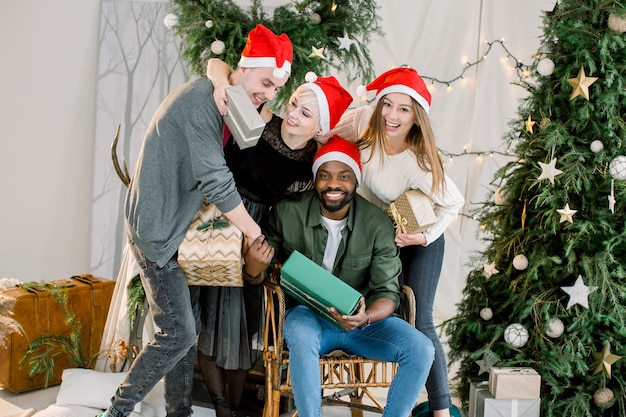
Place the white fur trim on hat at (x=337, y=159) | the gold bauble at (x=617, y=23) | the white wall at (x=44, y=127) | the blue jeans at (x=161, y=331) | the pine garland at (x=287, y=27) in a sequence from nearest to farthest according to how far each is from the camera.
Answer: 1. the blue jeans at (x=161, y=331)
2. the white fur trim on hat at (x=337, y=159)
3. the gold bauble at (x=617, y=23)
4. the pine garland at (x=287, y=27)
5. the white wall at (x=44, y=127)

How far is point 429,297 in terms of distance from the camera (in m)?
3.45

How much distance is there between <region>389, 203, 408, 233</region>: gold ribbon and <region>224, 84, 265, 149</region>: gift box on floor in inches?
31.6

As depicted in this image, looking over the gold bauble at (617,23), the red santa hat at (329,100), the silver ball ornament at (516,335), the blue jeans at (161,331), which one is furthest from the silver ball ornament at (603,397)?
the blue jeans at (161,331)

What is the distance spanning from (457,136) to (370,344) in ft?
10.2

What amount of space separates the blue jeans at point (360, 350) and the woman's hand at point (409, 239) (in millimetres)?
355

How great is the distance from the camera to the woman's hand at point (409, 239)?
331 centimetres

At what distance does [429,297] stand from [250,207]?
3.12 ft

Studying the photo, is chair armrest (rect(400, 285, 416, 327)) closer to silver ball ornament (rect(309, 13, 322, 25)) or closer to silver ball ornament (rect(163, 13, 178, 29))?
silver ball ornament (rect(309, 13, 322, 25))

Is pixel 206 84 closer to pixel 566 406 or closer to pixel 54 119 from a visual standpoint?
pixel 566 406

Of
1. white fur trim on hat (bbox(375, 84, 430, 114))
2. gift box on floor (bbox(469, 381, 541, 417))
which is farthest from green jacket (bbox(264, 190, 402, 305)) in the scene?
gift box on floor (bbox(469, 381, 541, 417))

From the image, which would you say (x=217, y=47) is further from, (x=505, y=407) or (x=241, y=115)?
(x=505, y=407)

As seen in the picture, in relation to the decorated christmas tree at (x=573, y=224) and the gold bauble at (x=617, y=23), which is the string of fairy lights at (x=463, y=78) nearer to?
the decorated christmas tree at (x=573, y=224)

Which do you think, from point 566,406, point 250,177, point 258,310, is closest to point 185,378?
point 258,310

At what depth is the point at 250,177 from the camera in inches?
129
